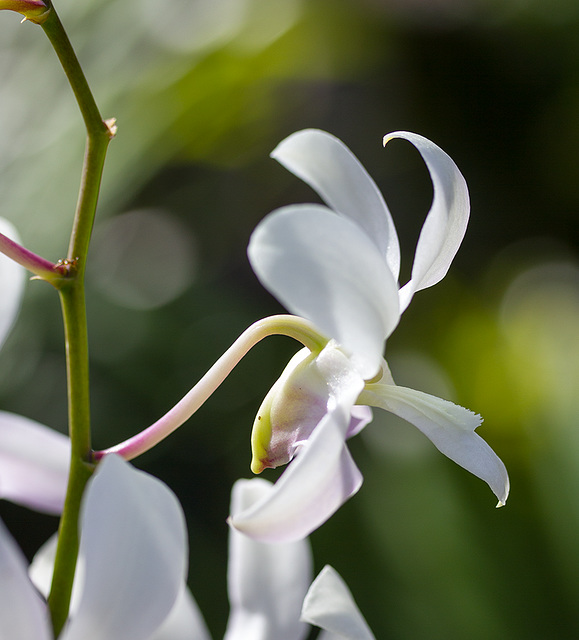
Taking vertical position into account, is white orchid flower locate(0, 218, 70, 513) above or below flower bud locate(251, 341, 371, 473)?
below

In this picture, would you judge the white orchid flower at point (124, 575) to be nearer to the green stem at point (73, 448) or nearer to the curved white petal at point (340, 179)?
the green stem at point (73, 448)

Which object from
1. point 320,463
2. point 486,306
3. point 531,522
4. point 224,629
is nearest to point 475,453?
point 320,463

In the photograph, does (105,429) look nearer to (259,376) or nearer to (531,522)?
(259,376)

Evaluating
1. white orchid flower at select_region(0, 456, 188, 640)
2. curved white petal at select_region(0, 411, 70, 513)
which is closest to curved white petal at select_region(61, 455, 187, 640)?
white orchid flower at select_region(0, 456, 188, 640)

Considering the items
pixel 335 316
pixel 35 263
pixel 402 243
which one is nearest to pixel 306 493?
pixel 335 316

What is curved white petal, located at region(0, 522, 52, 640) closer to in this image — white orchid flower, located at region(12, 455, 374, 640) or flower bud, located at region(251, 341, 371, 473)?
white orchid flower, located at region(12, 455, 374, 640)
